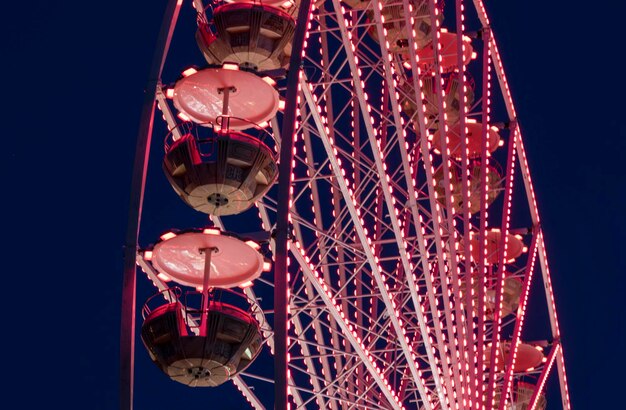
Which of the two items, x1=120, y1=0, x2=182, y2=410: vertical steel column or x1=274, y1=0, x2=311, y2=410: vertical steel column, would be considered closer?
x1=274, y1=0, x2=311, y2=410: vertical steel column

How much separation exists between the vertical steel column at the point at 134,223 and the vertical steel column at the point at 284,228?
141 centimetres

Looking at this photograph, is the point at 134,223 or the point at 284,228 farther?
the point at 134,223

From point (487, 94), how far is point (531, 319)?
22.2m

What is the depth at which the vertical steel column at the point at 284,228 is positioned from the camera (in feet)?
37.7

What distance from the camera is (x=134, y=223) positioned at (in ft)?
42.4

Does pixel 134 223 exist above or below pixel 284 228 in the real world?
above

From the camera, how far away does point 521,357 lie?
850 inches

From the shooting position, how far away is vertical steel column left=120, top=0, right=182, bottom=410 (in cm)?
1234

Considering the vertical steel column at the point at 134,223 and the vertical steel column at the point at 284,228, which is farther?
the vertical steel column at the point at 134,223

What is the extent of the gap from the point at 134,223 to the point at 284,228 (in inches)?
63.0

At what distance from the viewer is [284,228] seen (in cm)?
1212

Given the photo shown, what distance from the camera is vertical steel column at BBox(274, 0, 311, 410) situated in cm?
1150

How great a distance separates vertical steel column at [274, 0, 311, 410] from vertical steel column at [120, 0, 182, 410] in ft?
4.64

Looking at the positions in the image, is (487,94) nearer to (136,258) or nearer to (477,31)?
(477,31)
